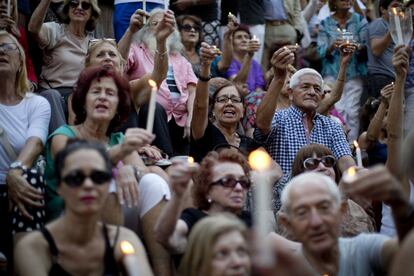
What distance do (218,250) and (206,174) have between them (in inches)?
55.9

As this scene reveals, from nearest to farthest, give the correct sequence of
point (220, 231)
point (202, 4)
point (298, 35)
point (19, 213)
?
point (220, 231)
point (19, 213)
point (202, 4)
point (298, 35)

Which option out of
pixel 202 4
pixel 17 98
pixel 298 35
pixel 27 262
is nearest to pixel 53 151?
pixel 17 98

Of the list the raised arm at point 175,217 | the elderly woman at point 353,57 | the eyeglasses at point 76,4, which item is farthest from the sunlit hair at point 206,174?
the elderly woman at point 353,57

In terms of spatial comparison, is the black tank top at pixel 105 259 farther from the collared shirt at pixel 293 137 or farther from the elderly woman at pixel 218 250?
the collared shirt at pixel 293 137

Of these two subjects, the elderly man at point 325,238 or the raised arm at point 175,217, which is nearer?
the raised arm at point 175,217

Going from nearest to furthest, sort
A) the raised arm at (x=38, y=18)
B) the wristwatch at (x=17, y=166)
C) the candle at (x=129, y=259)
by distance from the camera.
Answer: the candle at (x=129, y=259), the wristwatch at (x=17, y=166), the raised arm at (x=38, y=18)

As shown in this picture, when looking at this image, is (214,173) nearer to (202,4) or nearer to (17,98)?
(17,98)

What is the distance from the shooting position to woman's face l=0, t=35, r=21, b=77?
6.65 m

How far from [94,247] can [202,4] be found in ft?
19.7

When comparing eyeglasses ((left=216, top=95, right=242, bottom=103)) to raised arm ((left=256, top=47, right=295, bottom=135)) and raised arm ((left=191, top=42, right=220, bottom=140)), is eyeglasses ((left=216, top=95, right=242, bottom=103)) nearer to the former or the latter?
raised arm ((left=256, top=47, right=295, bottom=135))

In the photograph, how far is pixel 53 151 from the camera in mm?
6008

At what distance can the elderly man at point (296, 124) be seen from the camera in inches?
303

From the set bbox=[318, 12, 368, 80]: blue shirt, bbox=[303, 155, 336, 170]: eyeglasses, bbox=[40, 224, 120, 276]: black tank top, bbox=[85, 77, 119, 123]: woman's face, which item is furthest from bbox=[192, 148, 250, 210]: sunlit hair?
bbox=[318, 12, 368, 80]: blue shirt

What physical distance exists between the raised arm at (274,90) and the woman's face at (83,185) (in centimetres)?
293
